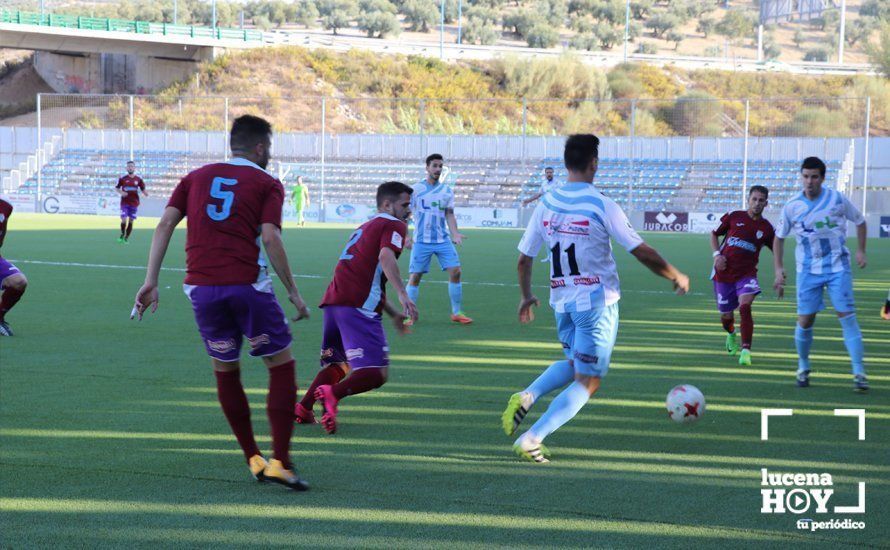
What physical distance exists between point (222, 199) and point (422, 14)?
116 m

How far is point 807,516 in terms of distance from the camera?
5.34 meters

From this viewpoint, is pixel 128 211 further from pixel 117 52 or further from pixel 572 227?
pixel 117 52

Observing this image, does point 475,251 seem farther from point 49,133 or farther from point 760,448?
point 49,133

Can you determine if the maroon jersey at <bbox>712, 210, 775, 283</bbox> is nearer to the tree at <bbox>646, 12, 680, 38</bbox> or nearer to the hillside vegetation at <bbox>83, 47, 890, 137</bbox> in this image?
the hillside vegetation at <bbox>83, 47, 890, 137</bbox>

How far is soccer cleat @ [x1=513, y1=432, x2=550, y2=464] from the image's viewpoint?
635 centimetres

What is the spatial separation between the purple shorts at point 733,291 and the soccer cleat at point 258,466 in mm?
6524

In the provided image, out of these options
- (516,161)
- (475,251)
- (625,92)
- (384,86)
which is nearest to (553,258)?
(475,251)

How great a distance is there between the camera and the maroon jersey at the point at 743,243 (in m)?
11.2

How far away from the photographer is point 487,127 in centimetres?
5256

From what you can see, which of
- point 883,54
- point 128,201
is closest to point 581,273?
point 128,201

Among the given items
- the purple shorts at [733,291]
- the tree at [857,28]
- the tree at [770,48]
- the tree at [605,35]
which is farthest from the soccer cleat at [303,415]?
the tree at [857,28]

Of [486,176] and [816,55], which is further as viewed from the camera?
[816,55]

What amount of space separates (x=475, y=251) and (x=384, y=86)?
43.7 metres

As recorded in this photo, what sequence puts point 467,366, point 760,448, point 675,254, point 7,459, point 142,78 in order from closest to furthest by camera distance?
point 7,459
point 760,448
point 467,366
point 675,254
point 142,78
